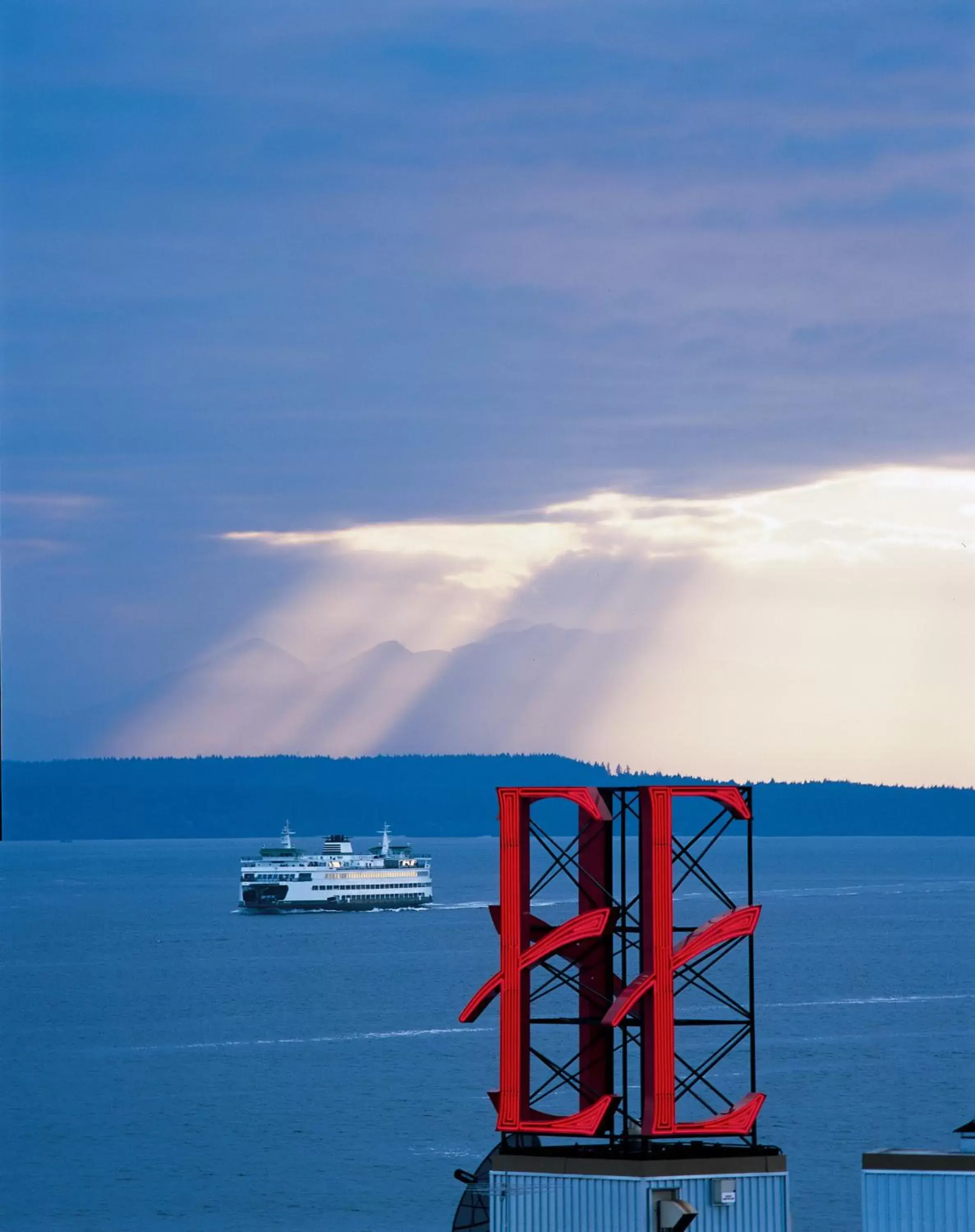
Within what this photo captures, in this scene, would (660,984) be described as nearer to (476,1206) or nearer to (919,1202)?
(919,1202)

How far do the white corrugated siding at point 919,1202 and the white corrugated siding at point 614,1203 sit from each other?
1.61 metres

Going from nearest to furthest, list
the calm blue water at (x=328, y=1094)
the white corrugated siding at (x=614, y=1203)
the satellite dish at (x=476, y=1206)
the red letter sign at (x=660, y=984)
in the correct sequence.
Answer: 1. the white corrugated siding at (x=614, y=1203)
2. the red letter sign at (x=660, y=984)
3. the satellite dish at (x=476, y=1206)
4. the calm blue water at (x=328, y=1094)

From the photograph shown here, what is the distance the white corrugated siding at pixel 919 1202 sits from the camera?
3275 cm

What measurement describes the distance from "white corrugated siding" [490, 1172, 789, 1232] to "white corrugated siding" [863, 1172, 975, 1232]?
161 centimetres

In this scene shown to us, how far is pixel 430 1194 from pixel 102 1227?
13.5 meters

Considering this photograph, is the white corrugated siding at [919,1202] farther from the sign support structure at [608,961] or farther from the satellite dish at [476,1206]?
the satellite dish at [476,1206]

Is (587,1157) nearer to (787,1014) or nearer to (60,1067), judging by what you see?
(60,1067)

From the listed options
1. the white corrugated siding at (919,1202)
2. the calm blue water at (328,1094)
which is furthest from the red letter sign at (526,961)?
the calm blue water at (328,1094)

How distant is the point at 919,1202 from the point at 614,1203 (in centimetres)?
503

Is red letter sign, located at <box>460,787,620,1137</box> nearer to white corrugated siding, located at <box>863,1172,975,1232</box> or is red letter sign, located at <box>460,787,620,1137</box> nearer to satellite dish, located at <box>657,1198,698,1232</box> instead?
satellite dish, located at <box>657,1198,698,1232</box>

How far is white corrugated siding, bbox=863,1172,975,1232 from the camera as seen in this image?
32.8m

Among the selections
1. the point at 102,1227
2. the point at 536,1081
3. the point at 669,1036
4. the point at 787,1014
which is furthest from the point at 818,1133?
the point at 669,1036

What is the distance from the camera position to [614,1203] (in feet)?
111

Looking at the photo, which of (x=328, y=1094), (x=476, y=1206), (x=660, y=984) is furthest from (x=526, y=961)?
(x=328, y=1094)
